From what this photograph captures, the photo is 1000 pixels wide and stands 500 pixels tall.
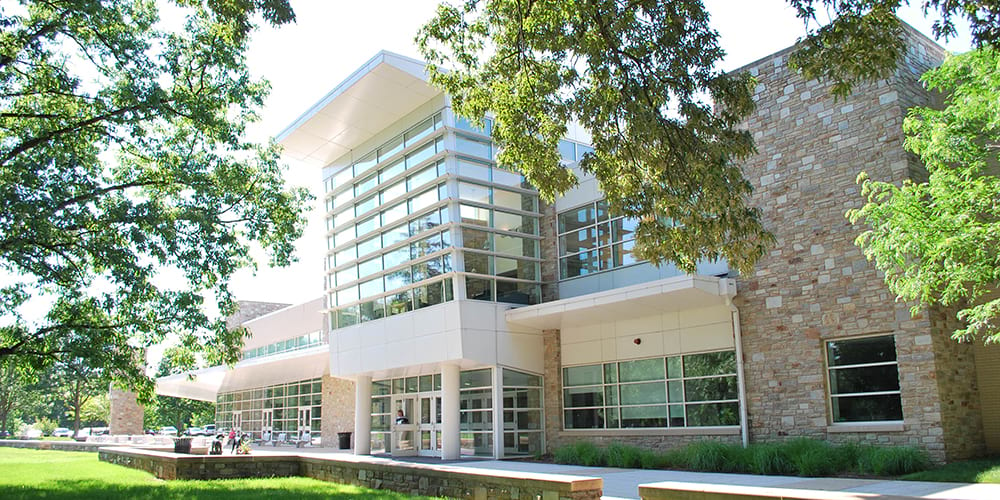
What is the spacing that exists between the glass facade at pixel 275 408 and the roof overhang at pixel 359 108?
12385 millimetres

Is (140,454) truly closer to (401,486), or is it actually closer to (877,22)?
(401,486)

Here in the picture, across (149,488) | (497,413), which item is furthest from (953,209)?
(149,488)

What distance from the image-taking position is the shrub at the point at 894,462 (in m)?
14.0

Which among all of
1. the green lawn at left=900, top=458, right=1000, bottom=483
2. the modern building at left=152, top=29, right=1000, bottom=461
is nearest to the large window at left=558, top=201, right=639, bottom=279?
the modern building at left=152, top=29, right=1000, bottom=461

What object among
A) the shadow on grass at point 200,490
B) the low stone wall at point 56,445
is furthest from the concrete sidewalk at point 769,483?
the low stone wall at point 56,445

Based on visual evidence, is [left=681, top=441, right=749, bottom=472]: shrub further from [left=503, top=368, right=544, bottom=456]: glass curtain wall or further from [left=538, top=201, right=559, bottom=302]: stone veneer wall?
[left=538, top=201, right=559, bottom=302]: stone veneer wall

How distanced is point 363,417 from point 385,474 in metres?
11.1

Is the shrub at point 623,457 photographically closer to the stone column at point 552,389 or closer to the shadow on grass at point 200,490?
the stone column at point 552,389

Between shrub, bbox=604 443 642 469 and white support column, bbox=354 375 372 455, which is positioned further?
white support column, bbox=354 375 372 455

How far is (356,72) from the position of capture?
72.3ft

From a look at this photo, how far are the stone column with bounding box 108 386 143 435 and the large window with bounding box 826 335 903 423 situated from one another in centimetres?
5214

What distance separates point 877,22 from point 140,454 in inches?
854

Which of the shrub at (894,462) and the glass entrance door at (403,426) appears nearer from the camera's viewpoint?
the shrub at (894,462)

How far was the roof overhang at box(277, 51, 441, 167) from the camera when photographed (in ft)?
71.5
